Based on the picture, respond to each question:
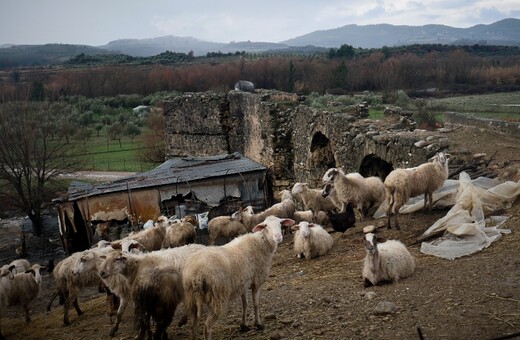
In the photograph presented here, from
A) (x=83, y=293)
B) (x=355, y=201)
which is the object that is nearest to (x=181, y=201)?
(x=83, y=293)

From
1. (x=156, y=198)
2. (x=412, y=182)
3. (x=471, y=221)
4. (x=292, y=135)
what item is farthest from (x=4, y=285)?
(x=292, y=135)

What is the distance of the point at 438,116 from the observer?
925 inches

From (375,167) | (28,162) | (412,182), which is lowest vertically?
(28,162)

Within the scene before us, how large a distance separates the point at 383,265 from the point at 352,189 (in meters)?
4.20

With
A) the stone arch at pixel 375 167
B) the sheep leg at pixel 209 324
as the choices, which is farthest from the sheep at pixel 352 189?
the sheep leg at pixel 209 324

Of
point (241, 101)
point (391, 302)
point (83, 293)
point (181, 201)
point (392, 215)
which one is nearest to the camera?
point (391, 302)

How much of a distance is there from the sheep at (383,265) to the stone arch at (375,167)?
24.4ft

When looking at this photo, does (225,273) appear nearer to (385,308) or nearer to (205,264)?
(205,264)

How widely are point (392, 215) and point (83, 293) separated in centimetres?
700

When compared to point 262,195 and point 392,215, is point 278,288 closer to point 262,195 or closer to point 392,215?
point 392,215

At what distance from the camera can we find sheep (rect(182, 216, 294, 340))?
634cm

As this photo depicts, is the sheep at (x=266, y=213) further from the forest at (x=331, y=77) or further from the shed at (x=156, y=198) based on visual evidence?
the forest at (x=331, y=77)

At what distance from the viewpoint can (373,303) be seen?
704 cm

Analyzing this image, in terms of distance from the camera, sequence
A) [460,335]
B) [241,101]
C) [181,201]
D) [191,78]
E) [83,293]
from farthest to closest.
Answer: [191,78], [241,101], [181,201], [83,293], [460,335]
